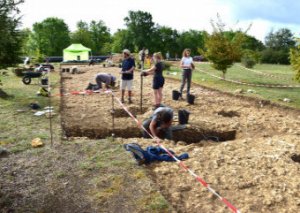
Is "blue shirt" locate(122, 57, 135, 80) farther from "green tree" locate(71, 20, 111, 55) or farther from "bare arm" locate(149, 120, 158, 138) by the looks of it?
"green tree" locate(71, 20, 111, 55)

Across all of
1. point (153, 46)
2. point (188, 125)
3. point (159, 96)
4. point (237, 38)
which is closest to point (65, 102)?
point (159, 96)

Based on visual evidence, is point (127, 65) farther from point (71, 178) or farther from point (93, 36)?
point (93, 36)

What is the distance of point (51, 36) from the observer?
87438mm

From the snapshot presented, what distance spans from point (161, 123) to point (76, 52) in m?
47.1

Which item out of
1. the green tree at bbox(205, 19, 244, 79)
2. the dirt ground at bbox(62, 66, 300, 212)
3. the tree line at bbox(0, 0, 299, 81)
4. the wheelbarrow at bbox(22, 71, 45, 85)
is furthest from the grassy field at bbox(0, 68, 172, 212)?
the tree line at bbox(0, 0, 299, 81)

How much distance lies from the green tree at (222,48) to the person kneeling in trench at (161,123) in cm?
1248

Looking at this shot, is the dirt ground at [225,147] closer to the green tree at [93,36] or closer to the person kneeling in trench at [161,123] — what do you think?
the person kneeling in trench at [161,123]

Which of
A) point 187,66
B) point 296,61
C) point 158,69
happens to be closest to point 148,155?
point 158,69

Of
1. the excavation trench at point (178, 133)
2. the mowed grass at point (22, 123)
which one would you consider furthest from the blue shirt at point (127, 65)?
the excavation trench at point (178, 133)

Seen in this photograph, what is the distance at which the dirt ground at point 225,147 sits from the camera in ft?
18.2

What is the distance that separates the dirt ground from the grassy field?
48cm

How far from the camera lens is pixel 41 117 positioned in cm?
1068

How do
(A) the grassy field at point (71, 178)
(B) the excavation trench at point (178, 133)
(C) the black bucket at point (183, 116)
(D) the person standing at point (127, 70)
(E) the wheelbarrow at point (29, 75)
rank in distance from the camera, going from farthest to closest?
1. (E) the wheelbarrow at point (29, 75)
2. (D) the person standing at point (127, 70)
3. (C) the black bucket at point (183, 116)
4. (B) the excavation trench at point (178, 133)
5. (A) the grassy field at point (71, 178)

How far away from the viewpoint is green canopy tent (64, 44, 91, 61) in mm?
52969
